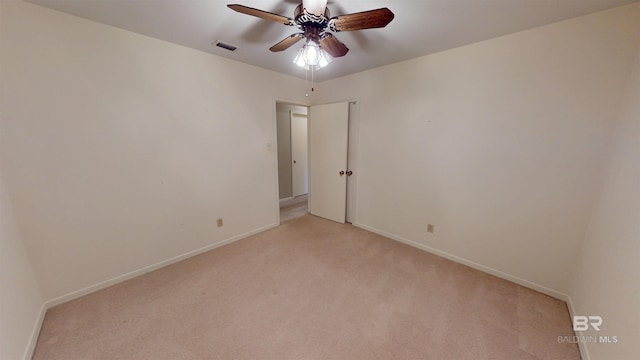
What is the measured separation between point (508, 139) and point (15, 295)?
13.1ft

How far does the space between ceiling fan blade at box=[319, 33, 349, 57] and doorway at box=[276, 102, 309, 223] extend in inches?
110

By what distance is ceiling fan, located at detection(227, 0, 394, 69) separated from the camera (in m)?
1.26

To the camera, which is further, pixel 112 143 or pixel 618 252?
pixel 112 143

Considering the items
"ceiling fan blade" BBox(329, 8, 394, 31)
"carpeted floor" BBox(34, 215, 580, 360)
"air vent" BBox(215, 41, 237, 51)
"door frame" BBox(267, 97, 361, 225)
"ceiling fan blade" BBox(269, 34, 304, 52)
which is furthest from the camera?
"door frame" BBox(267, 97, 361, 225)

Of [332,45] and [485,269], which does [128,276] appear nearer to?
[332,45]

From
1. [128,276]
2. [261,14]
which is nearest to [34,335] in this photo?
[128,276]

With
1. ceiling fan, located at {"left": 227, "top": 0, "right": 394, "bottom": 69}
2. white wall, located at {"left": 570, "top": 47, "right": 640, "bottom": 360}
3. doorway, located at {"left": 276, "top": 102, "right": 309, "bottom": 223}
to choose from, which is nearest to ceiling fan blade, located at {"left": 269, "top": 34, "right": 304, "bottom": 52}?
ceiling fan, located at {"left": 227, "top": 0, "right": 394, "bottom": 69}

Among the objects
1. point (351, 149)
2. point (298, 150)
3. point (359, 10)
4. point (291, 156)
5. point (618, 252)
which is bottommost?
point (618, 252)

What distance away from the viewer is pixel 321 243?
9.53 ft

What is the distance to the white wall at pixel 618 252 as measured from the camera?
110cm

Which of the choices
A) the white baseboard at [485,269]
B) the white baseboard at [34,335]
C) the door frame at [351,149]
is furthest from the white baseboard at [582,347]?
the white baseboard at [34,335]

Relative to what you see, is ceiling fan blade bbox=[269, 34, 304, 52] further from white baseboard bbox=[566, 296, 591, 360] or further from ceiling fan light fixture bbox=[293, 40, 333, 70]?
white baseboard bbox=[566, 296, 591, 360]

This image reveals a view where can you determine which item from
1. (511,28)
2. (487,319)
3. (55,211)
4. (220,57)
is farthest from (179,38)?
(487,319)

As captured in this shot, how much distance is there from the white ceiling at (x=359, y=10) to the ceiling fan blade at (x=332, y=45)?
22 centimetres
